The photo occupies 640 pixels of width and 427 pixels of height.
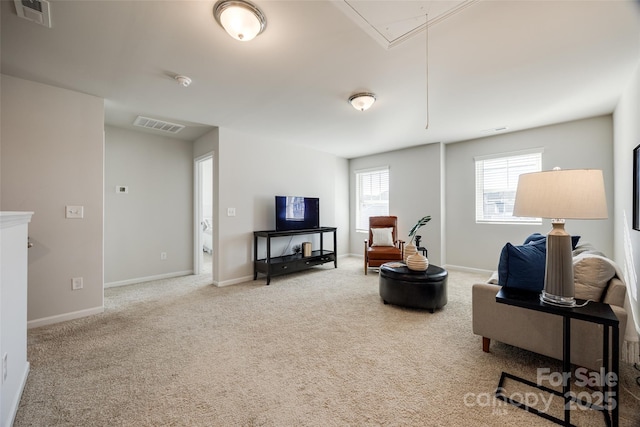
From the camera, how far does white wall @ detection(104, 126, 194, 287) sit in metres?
4.08

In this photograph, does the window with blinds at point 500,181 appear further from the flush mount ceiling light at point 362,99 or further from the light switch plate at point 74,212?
the light switch plate at point 74,212

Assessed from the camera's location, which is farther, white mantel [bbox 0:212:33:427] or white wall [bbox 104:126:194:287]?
white wall [bbox 104:126:194:287]

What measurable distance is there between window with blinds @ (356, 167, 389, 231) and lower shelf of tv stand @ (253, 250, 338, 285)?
1.87 metres

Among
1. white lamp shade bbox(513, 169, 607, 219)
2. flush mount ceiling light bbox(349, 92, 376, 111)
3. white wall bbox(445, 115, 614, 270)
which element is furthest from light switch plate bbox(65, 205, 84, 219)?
white wall bbox(445, 115, 614, 270)

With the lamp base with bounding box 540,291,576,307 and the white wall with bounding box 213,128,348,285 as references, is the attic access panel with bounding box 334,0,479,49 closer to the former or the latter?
the lamp base with bounding box 540,291,576,307

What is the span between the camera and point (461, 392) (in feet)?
5.52

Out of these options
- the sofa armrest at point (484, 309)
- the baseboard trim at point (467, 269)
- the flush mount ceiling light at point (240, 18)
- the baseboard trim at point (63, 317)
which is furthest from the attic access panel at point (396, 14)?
the baseboard trim at point (467, 269)

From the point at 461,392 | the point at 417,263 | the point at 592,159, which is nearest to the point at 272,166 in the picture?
the point at 417,263

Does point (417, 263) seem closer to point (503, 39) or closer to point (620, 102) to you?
point (503, 39)

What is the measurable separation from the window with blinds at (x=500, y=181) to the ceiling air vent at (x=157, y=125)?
5099 millimetres

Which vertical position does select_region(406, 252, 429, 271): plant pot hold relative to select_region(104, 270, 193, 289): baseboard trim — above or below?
above

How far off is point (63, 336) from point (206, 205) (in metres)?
5.31

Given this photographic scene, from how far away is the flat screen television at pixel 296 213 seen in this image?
459 centimetres

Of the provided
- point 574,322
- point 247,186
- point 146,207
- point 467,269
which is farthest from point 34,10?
point 467,269
